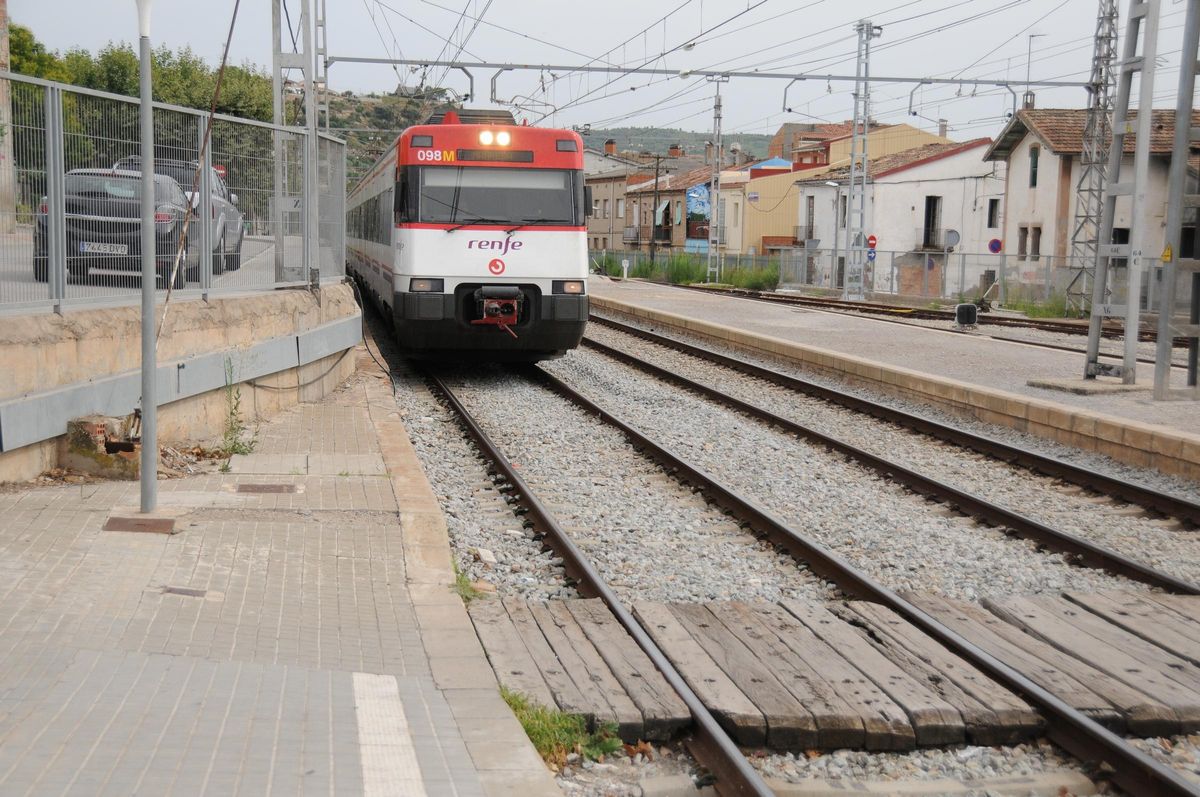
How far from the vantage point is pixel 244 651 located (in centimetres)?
507

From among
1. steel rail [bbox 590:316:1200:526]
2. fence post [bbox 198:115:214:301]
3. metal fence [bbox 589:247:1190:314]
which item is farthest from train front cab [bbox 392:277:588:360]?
metal fence [bbox 589:247:1190:314]

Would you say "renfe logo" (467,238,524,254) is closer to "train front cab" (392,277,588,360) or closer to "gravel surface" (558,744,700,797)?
"train front cab" (392,277,588,360)

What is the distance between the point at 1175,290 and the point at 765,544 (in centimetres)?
783

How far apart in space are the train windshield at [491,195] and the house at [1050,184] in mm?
27445

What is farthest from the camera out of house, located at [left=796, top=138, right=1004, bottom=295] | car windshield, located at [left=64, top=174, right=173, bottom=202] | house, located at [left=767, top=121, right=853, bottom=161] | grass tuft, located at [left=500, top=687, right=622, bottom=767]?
house, located at [left=767, top=121, right=853, bottom=161]

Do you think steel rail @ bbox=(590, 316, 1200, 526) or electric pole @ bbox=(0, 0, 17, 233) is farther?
steel rail @ bbox=(590, 316, 1200, 526)

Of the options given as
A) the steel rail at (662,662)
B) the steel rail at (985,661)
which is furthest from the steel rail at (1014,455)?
the steel rail at (662,662)

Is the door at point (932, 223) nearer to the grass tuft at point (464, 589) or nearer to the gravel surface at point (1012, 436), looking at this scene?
the gravel surface at point (1012, 436)

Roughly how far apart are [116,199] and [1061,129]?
139 ft

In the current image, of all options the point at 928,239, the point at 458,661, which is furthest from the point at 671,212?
the point at 458,661

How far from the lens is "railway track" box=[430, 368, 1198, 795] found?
4.37m

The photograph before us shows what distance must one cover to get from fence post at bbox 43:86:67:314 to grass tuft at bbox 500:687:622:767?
502cm

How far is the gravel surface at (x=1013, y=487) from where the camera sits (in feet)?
27.0

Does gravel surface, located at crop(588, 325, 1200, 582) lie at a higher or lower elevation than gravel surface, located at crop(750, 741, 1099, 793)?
higher
